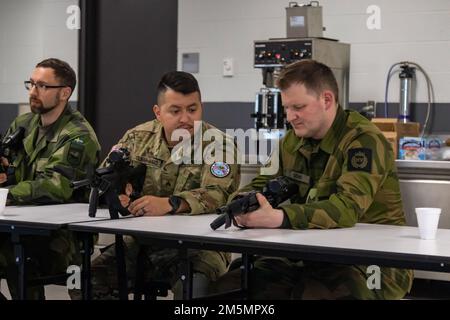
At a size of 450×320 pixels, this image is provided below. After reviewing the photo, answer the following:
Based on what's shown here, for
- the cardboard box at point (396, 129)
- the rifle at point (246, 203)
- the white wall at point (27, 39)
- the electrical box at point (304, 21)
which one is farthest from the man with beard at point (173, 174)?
the white wall at point (27, 39)

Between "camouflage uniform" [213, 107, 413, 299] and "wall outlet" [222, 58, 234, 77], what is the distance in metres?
3.64

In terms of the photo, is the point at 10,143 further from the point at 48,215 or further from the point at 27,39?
the point at 27,39

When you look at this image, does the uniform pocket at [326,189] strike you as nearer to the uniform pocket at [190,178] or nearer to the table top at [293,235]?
the table top at [293,235]

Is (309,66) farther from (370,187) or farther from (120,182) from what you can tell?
(120,182)

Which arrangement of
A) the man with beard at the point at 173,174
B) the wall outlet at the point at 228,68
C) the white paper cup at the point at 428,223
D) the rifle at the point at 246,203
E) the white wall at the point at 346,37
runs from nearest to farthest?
the white paper cup at the point at 428,223 → the rifle at the point at 246,203 → the man with beard at the point at 173,174 → the white wall at the point at 346,37 → the wall outlet at the point at 228,68

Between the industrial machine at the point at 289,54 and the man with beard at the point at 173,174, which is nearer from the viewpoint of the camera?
the man with beard at the point at 173,174

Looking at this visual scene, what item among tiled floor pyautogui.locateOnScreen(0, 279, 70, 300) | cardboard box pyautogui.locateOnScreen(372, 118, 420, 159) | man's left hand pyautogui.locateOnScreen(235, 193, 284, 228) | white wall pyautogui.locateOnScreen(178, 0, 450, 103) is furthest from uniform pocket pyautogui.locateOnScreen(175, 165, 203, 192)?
white wall pyautogui.locateOnScreen(178, 0, 450, 103)

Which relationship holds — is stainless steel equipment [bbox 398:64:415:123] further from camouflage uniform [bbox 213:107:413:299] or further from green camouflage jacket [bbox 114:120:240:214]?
camouflage uniform [bbox 213:107:413:299]

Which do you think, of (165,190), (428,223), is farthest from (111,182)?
(428,223)

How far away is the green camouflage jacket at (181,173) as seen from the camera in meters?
3.52

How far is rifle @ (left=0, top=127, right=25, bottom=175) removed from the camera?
3.97 m

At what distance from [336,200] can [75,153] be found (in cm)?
139

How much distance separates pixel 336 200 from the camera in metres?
3.04
